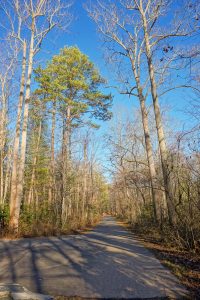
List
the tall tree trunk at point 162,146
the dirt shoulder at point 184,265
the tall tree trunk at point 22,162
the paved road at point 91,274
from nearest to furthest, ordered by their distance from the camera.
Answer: the paved road at point 91,274, the dirt shoulder at point 184,265, the tall tree trunk at point 162,146, the tall tree trunk at point 22,162

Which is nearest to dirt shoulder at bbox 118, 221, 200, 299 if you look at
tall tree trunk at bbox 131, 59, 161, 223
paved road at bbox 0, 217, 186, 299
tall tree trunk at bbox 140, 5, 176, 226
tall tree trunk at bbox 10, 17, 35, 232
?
paved road at bbox 0, 217, 186, 299

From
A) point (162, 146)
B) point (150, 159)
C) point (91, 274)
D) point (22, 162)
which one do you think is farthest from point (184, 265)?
point (22, 162)

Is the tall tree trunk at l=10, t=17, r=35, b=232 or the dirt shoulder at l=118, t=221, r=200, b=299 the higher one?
the tall tree trunk at l=10, t=17, r=35, b=232

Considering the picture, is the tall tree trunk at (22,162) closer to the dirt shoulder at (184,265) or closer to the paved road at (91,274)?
the paved road at (91,274)

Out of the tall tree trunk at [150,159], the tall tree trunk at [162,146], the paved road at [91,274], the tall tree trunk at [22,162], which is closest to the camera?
the paved road at [91,274]

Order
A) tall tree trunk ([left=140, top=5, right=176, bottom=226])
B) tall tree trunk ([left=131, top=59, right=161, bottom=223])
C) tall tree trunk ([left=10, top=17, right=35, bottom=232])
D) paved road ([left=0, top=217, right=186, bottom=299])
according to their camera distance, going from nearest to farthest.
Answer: paved road ([left=0, top=217, right=186, bottom=299]) < tall tree trunk ([left=140, top=5, right=176, bottom=226]) < tall tree trunk ([left=131, top=59, right=161, bottom=223]) < tall tree trunk ([left=10, top=17, right=35, bottom=232])

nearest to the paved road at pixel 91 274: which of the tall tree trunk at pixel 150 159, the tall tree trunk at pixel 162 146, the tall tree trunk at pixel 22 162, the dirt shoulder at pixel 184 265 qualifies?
the dirt shoulder at pixel 184 265

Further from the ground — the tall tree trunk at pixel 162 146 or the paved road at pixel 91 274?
the tall tree trunk at pixel 162 146

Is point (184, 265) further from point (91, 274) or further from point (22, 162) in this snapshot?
point (22, 162)

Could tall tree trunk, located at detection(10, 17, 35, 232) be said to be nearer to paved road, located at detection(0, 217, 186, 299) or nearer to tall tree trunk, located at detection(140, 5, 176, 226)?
paved road, located at detection(0, 217, 186, 299)

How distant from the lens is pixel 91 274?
567 cm

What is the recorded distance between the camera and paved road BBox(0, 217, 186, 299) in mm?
4496

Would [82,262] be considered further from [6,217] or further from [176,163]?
[6,217]

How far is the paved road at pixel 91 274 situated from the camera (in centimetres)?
450
